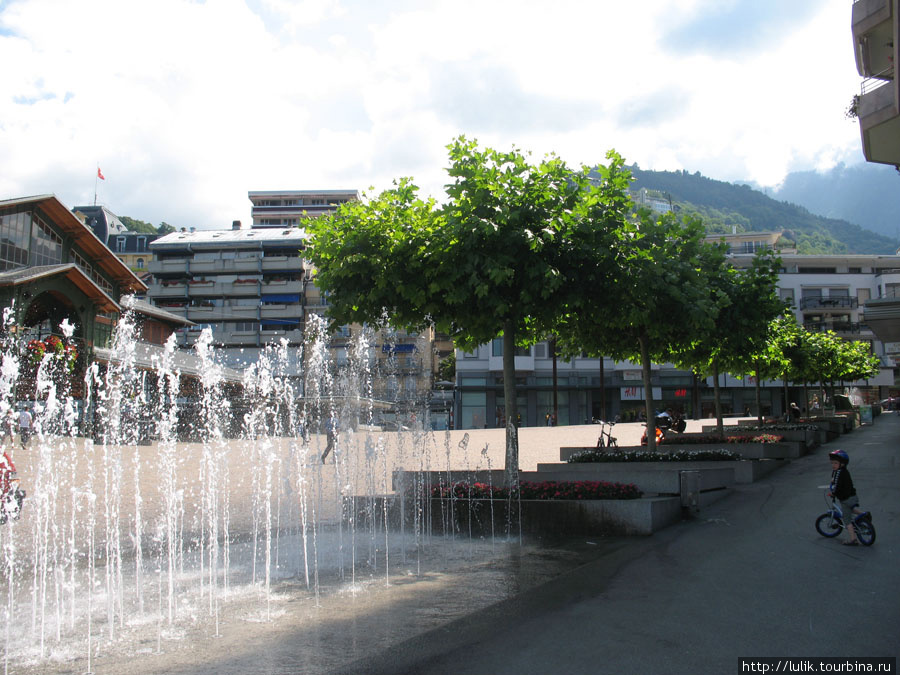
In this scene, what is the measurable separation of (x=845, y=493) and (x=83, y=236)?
140ft

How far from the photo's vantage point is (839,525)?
949cm

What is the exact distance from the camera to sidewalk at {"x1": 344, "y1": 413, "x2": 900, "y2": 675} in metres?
5.00

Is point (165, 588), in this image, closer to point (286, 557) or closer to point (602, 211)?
point (286, 557)

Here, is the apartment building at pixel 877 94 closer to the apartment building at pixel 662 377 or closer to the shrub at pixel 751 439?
the shrub at pixel 751 439

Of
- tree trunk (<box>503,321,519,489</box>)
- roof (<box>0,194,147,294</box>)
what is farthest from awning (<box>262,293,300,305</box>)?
tree trunk (<box>503,321,519,489</box>)

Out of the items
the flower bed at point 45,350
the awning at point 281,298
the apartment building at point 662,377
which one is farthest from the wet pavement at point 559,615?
the awning at point 281,298

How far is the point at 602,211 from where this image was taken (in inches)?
462

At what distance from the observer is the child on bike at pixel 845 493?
9125 millimetres

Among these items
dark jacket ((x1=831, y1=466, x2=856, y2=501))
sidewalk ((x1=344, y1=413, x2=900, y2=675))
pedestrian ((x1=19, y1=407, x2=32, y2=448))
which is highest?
pedestrian ((x1=19, y1=407, x2=32, y2=448))

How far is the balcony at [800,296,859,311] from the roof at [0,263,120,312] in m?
68.2

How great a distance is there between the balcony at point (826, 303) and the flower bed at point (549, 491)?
7622cm

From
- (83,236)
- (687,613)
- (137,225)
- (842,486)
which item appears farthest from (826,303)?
(137,225)

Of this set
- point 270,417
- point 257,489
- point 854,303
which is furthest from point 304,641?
point 854,303

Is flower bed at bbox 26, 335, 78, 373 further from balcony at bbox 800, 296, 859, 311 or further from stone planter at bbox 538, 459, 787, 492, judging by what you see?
balcony at bbox 800, 296, 859, 311
